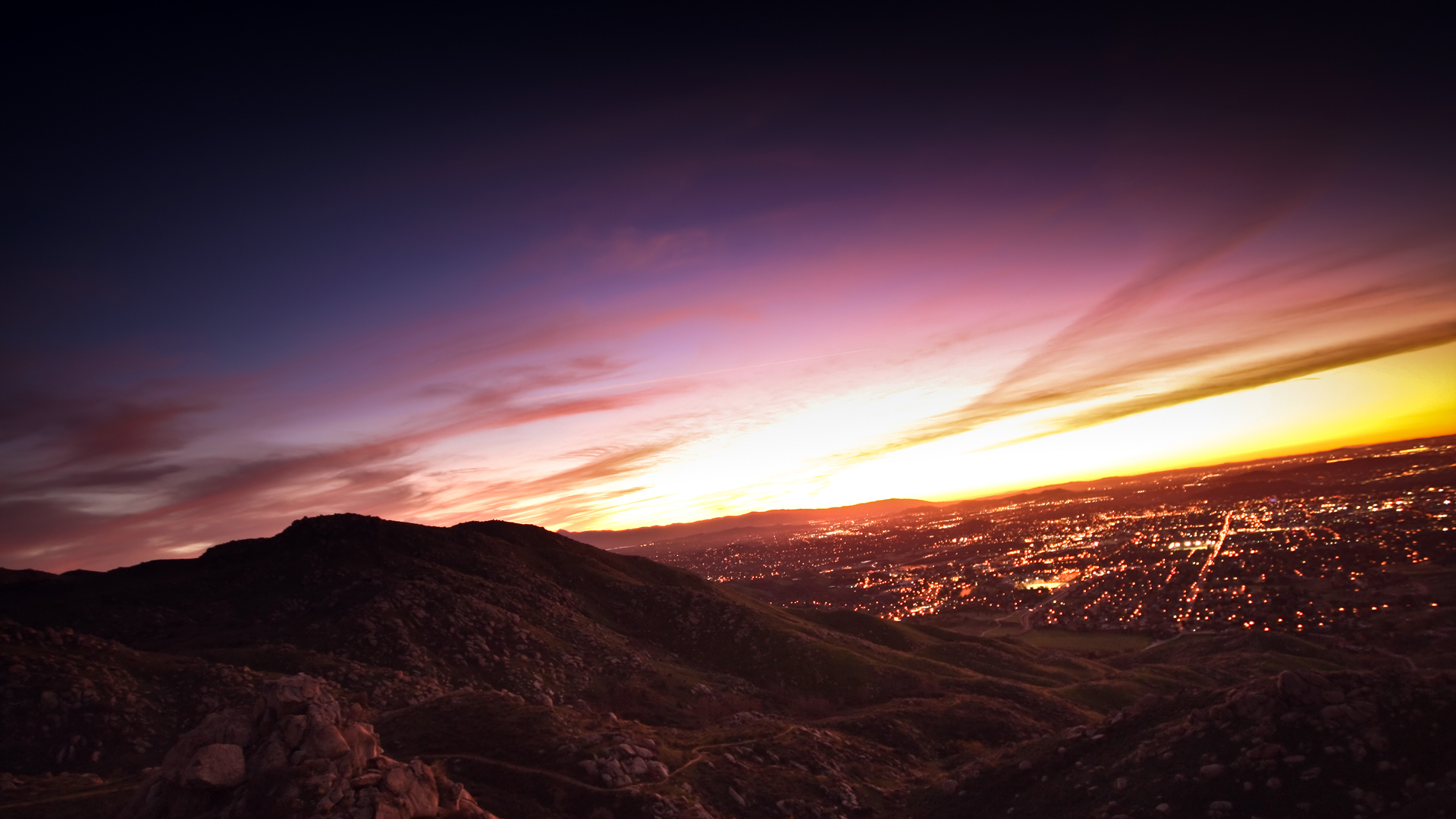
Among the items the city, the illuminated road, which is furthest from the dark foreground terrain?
the illuminated road

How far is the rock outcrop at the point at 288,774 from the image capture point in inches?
720

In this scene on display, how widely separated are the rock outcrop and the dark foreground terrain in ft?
0.26

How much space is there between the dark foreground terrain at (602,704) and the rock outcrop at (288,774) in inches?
3.1

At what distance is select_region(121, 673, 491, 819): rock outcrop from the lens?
1830 cm

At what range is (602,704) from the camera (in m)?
47.8

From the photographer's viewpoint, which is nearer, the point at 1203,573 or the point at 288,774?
the point at 288,774

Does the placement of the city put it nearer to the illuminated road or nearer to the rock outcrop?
the illuminated road

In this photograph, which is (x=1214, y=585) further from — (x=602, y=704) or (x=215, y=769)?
(x=215, y=769)

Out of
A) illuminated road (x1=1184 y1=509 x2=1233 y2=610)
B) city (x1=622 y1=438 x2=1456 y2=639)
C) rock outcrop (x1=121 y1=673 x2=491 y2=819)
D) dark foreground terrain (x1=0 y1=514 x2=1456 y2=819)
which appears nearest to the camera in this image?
rock outcrop (x1=121 y1=673 x2=491 y2=819)

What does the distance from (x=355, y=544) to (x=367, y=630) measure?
21.6m

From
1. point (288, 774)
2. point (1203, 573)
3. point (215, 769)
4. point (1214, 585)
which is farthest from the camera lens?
point (1203, 573)

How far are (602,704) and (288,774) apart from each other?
31.1 metres

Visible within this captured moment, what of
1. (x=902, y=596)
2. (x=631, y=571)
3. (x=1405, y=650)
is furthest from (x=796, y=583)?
(x=1405, y=650)

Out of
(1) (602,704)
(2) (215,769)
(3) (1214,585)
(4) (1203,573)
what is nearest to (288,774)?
(2) (215,769)
